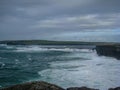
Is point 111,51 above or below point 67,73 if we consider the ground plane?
above

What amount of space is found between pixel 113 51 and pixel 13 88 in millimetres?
67867

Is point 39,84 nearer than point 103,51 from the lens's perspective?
Yes

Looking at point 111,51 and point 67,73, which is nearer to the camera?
point 67,73

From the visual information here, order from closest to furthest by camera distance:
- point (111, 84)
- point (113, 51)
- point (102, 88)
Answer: point (102, 88), point (111, 84), point (113, 51)

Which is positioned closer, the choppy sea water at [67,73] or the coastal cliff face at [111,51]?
the choppy sea water at [67,73]

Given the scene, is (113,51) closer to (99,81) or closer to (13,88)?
(99,81)

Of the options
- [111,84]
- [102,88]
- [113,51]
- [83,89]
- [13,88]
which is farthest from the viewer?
[113,51]

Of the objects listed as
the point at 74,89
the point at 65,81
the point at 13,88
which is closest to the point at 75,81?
the point at 65,81

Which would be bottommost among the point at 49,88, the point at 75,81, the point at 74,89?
the point at 75,81

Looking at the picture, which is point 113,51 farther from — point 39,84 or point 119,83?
point 39,84

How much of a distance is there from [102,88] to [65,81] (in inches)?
230

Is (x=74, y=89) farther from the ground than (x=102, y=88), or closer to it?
farther from the ground

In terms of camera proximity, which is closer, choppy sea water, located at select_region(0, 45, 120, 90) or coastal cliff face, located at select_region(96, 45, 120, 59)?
choppy sea water, located at select_region(0, 45, 120, 90)

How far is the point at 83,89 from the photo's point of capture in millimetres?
15008
